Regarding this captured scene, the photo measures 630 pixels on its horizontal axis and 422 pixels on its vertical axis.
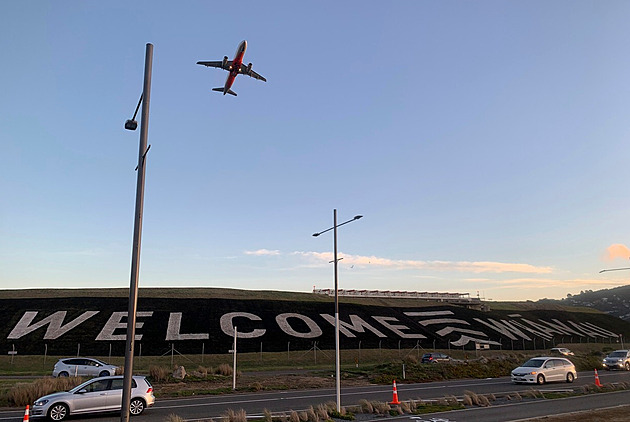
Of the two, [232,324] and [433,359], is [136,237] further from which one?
[232,324]

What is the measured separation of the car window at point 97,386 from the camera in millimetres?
20016

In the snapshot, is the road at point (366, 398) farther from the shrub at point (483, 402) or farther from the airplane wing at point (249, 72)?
the airplane wing at point (249, 72)

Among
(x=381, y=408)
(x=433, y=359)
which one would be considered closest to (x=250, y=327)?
(x=433, y=359)

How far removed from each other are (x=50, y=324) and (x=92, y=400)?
40824 mm

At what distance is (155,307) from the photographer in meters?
62.9

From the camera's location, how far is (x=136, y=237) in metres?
10.2

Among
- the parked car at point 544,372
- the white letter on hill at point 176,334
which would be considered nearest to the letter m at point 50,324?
the white letter on hill at point 176,334

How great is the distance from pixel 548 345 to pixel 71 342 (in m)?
63.0

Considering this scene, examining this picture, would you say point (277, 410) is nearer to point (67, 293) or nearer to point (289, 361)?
point (289, 361)

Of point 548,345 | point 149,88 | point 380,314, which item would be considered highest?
point 149,88

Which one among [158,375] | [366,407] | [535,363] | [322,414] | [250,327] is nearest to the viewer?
[322,414]

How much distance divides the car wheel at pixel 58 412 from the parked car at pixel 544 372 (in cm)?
2726

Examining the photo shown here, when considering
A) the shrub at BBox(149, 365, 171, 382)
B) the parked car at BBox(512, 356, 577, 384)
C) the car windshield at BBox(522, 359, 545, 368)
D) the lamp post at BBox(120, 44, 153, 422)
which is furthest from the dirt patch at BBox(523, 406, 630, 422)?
the shrub at BBox(149, 365, 171, 382)

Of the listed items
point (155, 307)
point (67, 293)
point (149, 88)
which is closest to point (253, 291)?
point (155, 307)
